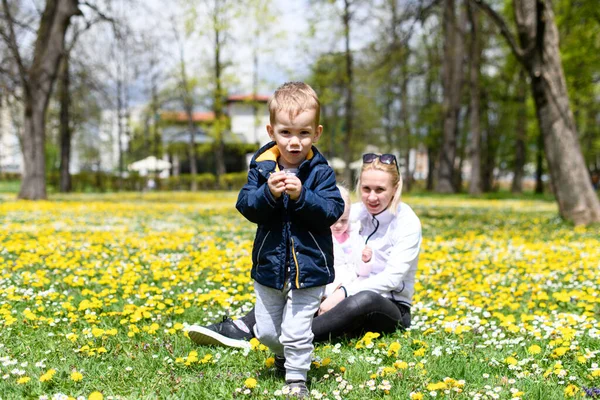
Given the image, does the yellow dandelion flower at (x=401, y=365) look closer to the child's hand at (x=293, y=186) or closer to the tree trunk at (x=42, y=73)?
the child's hand at (x=293, y=186)

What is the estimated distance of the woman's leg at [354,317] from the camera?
3.63 meters

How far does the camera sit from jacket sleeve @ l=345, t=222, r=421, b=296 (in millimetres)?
3801

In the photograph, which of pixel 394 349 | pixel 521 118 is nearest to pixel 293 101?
pixel 394 349

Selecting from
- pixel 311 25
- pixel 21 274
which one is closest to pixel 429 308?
pixel 21 274

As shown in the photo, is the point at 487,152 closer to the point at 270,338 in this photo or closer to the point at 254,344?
the point at 254,344

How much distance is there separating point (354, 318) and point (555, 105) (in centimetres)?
912

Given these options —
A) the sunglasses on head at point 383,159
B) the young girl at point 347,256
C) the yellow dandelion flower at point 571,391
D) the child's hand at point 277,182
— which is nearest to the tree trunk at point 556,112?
the young girl at point 347,256

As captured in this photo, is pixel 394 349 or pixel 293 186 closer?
pixel 293 186

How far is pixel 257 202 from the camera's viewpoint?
2.54 metres

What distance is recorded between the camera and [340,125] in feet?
159

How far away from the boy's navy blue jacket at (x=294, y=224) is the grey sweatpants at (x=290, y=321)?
0.35 feet

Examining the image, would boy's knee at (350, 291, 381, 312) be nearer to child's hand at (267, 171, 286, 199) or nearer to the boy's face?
the boy's face

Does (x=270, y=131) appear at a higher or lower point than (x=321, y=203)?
higher

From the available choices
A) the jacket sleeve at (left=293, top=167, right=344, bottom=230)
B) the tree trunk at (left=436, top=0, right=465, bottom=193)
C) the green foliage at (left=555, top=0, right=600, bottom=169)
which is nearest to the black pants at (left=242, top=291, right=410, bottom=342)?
the jacket sleeve at (left=293, top=167, right=344, bottom=230)
